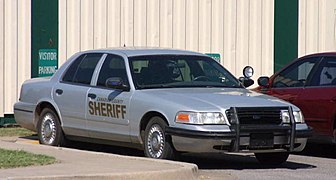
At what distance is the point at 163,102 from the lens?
11.4 metres

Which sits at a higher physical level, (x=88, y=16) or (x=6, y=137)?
(x=88, y=16)

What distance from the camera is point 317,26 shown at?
68.1 ft

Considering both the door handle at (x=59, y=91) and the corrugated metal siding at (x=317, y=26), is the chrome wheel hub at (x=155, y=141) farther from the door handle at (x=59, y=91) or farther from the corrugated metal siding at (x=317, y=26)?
the corrugated metal siding at (x=317, y=26)

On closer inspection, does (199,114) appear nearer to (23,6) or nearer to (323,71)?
(323,71)

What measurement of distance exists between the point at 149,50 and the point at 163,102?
69.9 inches

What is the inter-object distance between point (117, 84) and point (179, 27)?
677 centimetres

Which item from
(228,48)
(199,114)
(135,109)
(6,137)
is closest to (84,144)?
(6,137)

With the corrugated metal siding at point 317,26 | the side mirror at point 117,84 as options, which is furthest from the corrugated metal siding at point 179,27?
the side mirror at point 117,84

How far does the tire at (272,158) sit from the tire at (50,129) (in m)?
3.07

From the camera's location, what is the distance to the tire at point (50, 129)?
1336cm

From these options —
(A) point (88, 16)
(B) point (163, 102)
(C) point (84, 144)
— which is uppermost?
(A) point (88, 16)

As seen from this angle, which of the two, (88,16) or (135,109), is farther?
(88,16)

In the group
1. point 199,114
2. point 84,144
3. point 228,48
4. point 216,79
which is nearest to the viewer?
point 199,114

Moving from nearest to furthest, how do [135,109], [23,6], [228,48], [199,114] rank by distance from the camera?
[199,114] < [135,109] < [23,6] < [228,48]
